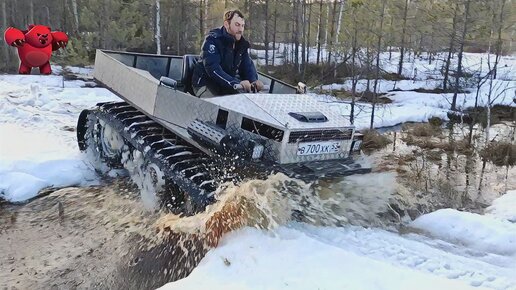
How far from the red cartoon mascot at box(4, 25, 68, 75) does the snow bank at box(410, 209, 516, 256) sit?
13.4 metres

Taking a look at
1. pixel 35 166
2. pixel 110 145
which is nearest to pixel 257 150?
pixel 110 145

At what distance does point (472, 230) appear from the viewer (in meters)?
4.95

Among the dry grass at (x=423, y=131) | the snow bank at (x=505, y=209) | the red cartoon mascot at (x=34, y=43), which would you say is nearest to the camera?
the snow bank at (x=505, y=209)

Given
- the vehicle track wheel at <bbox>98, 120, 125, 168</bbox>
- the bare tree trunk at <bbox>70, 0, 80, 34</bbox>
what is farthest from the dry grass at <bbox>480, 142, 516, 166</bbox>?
the bare tree trunk at <bbox>70, 0, 80, 34</bbox>

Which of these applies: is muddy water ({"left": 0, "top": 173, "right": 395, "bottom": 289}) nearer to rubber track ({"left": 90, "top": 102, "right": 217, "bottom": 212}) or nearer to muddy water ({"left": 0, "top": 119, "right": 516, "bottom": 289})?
muddy water ({"left": 0, "top": 119, "right": 516, "bottom": 289})

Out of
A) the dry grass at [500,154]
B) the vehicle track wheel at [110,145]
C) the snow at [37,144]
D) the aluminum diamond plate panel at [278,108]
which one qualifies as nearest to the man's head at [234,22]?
the aluminum diamond plate panel at [278,108]

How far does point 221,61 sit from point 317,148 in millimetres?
1893

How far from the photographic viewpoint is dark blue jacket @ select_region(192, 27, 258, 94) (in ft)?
19.8

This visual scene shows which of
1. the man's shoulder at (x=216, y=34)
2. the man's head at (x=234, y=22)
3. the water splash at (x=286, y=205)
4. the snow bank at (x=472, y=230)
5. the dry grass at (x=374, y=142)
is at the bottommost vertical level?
the dry grass at (x=374, y=142)

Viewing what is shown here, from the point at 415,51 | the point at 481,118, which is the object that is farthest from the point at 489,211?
the point at 415,51

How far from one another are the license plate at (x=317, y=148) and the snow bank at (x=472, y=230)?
3.65ft

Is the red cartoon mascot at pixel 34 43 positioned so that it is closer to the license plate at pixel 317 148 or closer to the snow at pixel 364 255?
the snow at pixel 364 255

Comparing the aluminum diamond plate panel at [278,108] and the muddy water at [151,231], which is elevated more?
the aluminum diamond plate panel at [278,108]

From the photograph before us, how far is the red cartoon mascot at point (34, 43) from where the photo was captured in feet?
49.0
